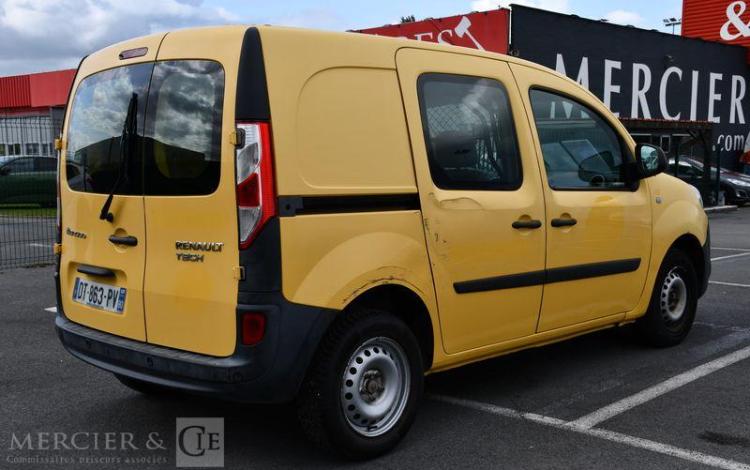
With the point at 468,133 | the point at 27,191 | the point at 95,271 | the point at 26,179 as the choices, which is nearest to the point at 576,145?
the point at 468,133

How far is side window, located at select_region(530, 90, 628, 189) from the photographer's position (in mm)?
4480

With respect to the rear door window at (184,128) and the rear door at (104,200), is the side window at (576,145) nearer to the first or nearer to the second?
the rear door window at (184,128)

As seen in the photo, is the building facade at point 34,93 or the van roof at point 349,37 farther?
the building facade at point 34,93

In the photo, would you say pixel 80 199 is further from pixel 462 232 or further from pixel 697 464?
pixel 697 464

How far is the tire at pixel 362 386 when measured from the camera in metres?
3.38

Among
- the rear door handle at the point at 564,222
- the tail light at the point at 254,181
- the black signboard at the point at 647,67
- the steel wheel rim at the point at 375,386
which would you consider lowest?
the steel wheel rim at the point at 375,386

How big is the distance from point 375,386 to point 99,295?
1425 millimetres

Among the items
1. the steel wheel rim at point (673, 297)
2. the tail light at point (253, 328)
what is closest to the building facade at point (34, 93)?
the steel wheel rim at point (673, 297)

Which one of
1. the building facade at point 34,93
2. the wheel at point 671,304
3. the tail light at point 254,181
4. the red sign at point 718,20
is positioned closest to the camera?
the tail light at point 254,181

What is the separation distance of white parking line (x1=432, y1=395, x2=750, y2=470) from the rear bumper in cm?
142

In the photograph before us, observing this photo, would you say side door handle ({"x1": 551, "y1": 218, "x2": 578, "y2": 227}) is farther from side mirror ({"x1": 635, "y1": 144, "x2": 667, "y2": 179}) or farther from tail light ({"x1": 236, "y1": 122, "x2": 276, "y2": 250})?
tail light ({"x1": 236, "y1": 122, "x2": 276, "y2": 250})

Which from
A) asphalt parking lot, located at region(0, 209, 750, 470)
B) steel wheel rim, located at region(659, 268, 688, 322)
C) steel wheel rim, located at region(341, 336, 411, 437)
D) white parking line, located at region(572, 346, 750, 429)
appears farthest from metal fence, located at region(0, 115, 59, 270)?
white parking line, located at region(572, 346, 750, 429)

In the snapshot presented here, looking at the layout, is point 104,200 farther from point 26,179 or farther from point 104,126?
point 26,179

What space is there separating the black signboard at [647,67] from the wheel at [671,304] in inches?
523
